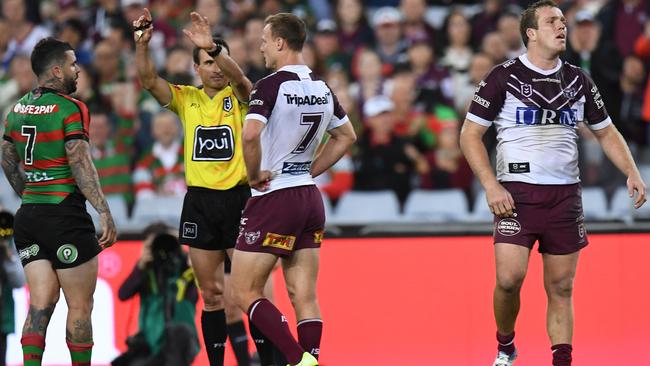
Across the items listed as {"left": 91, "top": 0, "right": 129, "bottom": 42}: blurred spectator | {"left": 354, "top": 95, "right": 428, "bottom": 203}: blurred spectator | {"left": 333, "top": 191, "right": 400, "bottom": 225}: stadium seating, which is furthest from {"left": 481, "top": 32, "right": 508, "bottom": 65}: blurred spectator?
{"left": 91, "top": 0, "right": 129, "bottom": 42}: blurred spectator

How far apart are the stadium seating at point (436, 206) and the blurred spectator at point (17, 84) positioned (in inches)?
195

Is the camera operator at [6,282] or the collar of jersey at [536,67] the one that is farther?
the camera operator at [6,282]

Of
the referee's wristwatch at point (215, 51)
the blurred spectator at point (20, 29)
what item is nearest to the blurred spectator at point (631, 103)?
the referee's wristwatch at point (215, 51)

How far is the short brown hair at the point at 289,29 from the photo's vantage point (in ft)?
24.8

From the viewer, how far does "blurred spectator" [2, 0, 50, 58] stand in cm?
1513

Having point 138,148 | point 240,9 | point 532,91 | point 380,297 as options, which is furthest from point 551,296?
point 240,9

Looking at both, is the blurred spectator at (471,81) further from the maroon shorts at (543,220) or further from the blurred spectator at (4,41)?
the blurred spectator at (4,41)

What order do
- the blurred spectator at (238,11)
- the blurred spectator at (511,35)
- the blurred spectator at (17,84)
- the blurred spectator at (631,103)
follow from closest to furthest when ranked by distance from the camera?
the blurred spectator at (631,103) < the blurred spectator at (511,35) < the blurred spectator at (17,84) < the blurred spectator at (238,11)

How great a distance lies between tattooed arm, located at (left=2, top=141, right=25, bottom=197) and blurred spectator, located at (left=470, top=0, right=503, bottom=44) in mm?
7686

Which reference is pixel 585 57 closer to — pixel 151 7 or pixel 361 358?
pixel 361 358

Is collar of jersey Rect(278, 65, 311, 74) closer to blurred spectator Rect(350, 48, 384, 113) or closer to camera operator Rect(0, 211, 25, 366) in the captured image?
camera operator Rect(0, 211, 25, 366)

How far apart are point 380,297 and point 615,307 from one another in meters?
2.03

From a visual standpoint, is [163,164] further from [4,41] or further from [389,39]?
[4,41]

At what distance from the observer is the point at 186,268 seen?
9.69m
